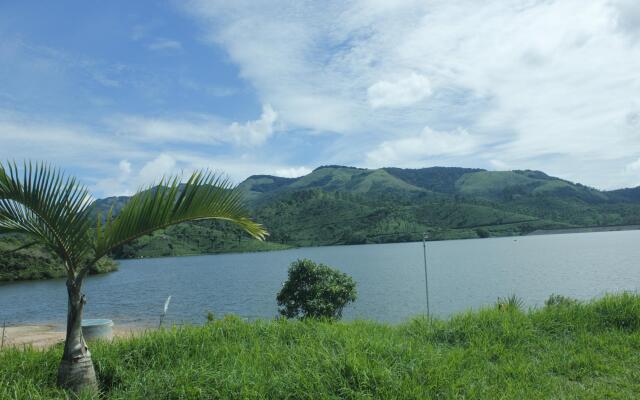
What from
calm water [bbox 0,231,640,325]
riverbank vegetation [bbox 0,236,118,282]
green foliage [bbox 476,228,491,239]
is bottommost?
calm water [bbox 0,231,640,325]

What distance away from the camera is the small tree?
17.3 meters

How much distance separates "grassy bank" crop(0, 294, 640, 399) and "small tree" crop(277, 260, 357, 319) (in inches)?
364

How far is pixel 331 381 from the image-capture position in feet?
17.0

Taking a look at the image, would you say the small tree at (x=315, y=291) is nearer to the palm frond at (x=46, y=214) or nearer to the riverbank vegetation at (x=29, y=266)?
the palm frond at (x=46, y=214)

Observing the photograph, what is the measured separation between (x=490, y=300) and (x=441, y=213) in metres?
164

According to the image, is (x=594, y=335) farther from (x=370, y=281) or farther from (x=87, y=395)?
(x=370, y=281)

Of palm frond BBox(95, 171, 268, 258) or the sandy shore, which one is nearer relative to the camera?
palm frond BBox(95, 171, 268, 258)

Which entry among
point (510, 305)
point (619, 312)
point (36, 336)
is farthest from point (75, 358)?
point (36, 336)

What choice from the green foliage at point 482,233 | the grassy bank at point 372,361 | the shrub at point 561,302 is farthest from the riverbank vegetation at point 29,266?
the green foliage at point 482,233

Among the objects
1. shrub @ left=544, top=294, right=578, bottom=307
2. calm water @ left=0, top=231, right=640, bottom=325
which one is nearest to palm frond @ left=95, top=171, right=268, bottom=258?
shrub @ left=544, top=294, right=578, bottom=307

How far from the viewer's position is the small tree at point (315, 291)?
17344 mm

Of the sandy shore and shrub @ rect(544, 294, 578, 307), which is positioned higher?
shrub @ rect(544, 294, 578, 307)

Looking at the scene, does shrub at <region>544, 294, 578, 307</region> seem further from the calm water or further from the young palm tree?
the calm water

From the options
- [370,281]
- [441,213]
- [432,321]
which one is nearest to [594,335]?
[432,321]
